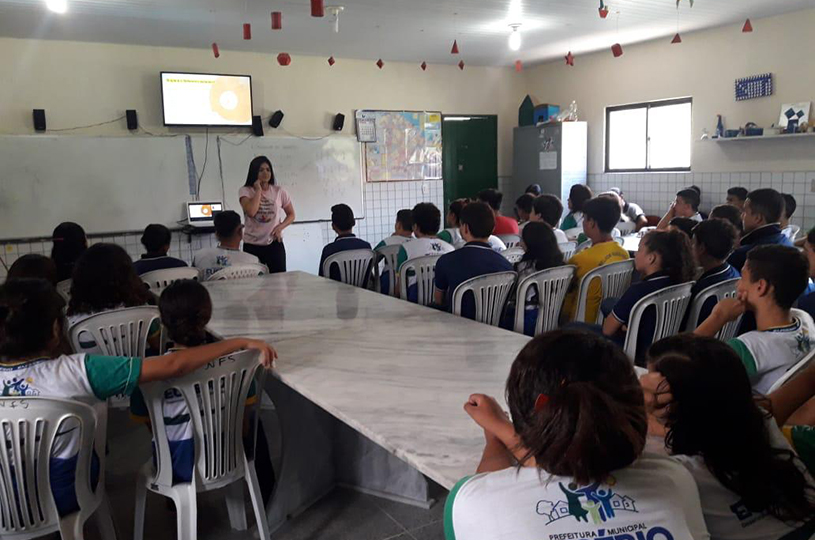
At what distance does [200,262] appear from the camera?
3.92 m

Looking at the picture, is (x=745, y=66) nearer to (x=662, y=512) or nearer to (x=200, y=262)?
(x=200, y=262)

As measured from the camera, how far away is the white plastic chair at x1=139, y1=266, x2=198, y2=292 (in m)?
3.42

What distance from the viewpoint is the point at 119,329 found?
2.56 meters

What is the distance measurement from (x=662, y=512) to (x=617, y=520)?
2.8 inches

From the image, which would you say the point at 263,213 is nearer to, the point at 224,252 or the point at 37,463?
the point at 224,252

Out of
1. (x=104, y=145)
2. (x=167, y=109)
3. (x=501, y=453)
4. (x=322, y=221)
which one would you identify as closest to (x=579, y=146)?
(x=322, y=221)

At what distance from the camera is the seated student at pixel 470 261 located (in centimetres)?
318

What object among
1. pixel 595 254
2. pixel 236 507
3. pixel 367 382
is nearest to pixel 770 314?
pixel 367 382

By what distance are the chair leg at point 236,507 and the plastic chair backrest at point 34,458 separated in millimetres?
632

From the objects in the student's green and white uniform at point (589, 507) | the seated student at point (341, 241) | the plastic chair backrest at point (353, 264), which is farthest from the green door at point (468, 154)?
the student's green and white uniform at point (589, 507)

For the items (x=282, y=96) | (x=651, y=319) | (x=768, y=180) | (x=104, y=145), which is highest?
(x=282, y=96)


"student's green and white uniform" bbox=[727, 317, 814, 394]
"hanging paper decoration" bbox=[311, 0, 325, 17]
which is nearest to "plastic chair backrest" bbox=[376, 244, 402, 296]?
"hanging paper decoration" bbox=[311, 0, 325, 17]

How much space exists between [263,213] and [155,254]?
1301 mm

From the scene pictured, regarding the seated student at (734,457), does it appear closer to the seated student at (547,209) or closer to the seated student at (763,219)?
the seated student at (763,219)
